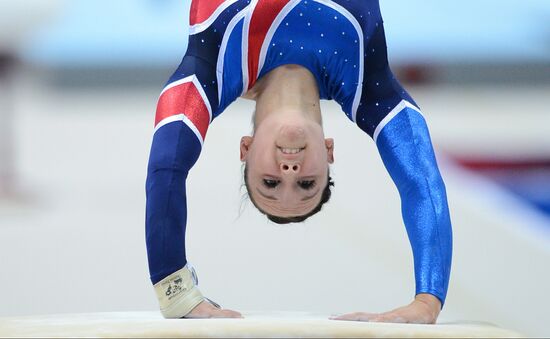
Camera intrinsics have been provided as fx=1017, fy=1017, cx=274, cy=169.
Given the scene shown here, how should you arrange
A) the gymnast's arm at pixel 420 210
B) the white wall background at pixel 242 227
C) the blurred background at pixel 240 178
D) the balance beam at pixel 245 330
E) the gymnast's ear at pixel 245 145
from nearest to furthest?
the balance beam at pixel 245 330, the gymnast's arm at pixel 420 210, the gymnast's ear at pixel 245 145, the white wall background at pixel 242 227, the blurred background at pixel 240 178

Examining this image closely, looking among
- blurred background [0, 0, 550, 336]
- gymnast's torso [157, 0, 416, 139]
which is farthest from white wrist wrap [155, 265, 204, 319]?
blurred background [0, 0, 550, 336]

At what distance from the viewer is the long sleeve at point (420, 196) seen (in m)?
2.64

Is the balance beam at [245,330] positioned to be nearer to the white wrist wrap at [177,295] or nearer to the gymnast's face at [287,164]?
the white wrist wrap at [177,295]

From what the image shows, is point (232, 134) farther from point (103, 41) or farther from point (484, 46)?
point (484, 46)

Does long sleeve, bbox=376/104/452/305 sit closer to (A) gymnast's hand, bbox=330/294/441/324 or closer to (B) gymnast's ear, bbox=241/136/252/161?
(A) gymnast's hand, bbox=330/294/441/324

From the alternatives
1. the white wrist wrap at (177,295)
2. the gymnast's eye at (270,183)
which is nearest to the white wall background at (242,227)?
the gymnast's eye at (270,183)

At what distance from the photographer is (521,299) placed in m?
4.09

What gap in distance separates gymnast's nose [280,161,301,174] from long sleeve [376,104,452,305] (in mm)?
368

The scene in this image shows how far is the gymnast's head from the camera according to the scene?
255 cm

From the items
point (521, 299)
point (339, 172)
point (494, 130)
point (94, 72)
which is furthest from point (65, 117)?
point (521, 299)

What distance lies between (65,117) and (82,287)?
3.25 metres

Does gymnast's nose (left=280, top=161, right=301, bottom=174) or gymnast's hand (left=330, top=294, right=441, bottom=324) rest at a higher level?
gymnast's nose (left=280, top=161, right=301, bottom=174)

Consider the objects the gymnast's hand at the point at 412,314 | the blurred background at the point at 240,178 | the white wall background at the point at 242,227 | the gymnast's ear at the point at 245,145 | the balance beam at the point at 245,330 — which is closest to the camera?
the balance beam at the point at 245,330

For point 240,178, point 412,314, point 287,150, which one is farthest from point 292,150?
point 240,178
